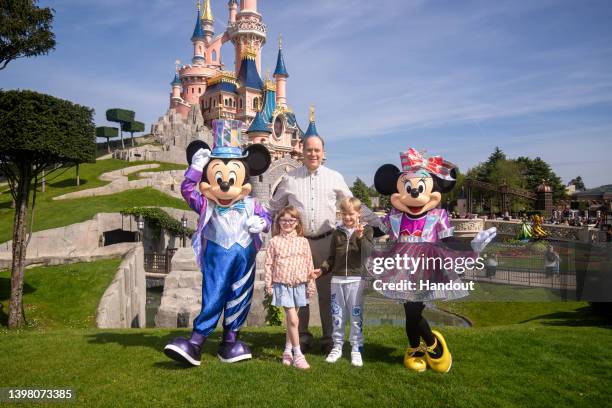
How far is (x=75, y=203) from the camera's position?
22062mm

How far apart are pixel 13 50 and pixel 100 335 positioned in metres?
5.91

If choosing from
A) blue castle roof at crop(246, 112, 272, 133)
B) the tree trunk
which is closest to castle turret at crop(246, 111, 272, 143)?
blue castle roof at crop(246, 112, 272, 133)

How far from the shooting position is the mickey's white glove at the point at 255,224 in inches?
186

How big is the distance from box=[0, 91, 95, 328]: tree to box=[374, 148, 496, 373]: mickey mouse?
22.9ft

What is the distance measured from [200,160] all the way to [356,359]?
294 centimetres

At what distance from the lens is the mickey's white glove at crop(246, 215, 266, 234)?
4.72 m

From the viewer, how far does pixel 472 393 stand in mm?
3891

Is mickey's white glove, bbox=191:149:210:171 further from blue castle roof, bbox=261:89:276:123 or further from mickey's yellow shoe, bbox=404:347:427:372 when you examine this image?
blue castle roof, bbox=261:89:276:123

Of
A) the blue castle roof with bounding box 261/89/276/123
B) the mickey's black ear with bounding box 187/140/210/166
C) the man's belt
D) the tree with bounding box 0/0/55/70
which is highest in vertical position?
the blue castle roof with bounding box 261/89/276/123

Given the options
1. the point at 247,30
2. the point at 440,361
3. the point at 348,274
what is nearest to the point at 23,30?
the point at 348,274

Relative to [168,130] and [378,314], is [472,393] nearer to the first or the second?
[378,314]

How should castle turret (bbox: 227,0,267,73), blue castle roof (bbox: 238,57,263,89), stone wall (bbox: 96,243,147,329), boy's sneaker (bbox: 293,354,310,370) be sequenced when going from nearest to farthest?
boy's sneaker (bbox: 293,354,310,370), stone wall (bbox: 96,243,147,329), blue castle roof (bbox: 238,57,263,89), castle turret (bbox: 227,0,267,73)

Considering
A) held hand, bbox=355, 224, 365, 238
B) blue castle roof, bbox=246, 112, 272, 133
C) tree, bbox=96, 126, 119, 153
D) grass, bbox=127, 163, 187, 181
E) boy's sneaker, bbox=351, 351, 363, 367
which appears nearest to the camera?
boy's sneaker, bbox=351, 351, 363, 367

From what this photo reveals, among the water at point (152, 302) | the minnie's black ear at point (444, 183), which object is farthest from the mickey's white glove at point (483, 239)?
the water at point (152, 302)
